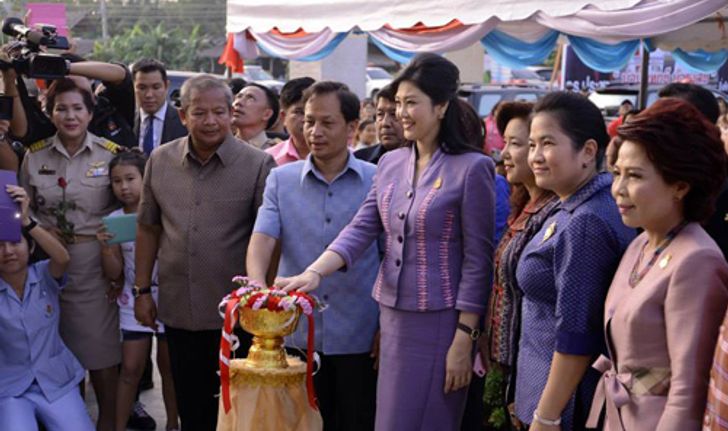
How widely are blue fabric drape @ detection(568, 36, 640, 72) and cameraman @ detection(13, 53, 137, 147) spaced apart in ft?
14.4

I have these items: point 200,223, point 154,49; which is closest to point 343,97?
point 200,223

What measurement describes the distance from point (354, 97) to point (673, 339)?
1.96 meters

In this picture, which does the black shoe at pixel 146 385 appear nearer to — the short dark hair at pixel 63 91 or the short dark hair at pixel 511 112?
the short dark hair at pixel 63 91

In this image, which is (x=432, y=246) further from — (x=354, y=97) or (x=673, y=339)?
(x=673, y=339)

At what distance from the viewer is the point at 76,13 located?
47.1m

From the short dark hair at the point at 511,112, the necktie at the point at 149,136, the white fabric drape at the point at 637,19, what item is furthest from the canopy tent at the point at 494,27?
the short dark hair at the point at 511,112

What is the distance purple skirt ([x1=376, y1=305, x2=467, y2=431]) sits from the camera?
10.9 ft

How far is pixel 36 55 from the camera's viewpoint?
14.9ft

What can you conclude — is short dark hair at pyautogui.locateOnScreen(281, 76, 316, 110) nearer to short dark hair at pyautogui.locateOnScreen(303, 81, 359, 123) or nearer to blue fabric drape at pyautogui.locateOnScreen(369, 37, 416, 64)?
short dark hair at pyautogui.locateOnScreen(303, 81, 359, 123)

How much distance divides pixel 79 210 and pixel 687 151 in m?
3.17

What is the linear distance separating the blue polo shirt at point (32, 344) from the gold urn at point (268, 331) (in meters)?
1.53

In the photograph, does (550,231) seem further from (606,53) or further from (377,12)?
(606,53)

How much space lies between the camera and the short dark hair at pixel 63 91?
4773 millimetres

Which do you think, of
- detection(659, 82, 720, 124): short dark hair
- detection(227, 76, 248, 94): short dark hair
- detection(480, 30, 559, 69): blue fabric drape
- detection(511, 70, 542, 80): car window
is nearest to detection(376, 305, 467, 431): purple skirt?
detection(659, 82, 720, 124): short dark hair
